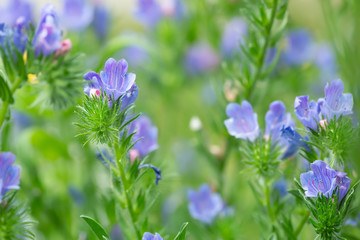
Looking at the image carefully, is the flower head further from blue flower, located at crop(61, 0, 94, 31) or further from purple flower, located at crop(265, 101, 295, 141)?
blue flower, located at crop(61, 0, 94, 31)

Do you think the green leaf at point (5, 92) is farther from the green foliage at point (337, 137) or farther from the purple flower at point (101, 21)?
the purple flower at point (101, 21)

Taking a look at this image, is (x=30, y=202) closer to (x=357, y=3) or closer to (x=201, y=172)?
(x=201, y=172)

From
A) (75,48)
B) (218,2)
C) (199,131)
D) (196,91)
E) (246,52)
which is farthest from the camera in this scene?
(196,91)

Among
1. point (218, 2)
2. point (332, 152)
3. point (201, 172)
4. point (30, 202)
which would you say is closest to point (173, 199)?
point (201, 172)

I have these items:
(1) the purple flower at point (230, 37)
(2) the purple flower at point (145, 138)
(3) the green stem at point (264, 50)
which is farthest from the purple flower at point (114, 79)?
(1) the purple flower at point (230, 37)

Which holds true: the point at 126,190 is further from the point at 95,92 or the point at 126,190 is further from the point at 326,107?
the point at 326,107

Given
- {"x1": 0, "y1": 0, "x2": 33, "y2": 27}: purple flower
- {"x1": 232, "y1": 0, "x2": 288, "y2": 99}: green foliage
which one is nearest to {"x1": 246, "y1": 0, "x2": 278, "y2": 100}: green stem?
{"x1": 232, "y1": 0, "x2": 288, "y2": 99}: green foliage
